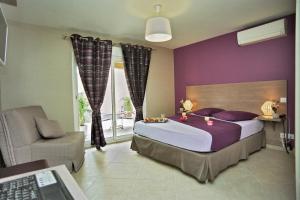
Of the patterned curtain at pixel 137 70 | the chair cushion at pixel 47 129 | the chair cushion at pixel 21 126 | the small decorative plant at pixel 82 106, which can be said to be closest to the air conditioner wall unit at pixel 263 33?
the patterned curtain at pixel 137 70

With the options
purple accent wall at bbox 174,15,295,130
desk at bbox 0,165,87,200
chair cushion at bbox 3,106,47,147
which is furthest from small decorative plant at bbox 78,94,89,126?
desk at bbox 0,165,87,200

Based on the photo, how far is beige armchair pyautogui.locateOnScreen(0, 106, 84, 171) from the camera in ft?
7.54

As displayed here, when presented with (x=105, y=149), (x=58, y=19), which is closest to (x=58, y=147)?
(x=105, y=149)

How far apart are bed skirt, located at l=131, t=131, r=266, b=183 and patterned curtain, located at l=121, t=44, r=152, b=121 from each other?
3.95 ft

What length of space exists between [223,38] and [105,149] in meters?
3.52

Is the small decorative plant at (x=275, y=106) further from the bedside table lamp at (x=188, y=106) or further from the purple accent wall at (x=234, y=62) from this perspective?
the bedside table lamp at (x=188, y=106)

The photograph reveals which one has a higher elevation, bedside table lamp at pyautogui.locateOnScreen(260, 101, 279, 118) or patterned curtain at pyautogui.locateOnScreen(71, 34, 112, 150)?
patterned curtain at pyautogui.locateOnScreen(71, 34, 112, 150)

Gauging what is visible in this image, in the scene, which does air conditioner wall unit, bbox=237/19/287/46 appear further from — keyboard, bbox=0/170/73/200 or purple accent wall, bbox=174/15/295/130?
keyboard, bbox=0/170/73/200

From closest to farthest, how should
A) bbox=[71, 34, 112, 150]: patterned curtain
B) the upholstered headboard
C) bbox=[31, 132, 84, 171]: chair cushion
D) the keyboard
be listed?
the keyboard < bbox=[31, 132, 84, 171]: chair cushion < the upholstered headboard < bbox=[71, 34, 112, 150]: patterned curtain

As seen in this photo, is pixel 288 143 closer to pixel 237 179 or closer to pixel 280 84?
pixel 280 84

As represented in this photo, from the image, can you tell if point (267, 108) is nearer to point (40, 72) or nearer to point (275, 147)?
point (275, 147)

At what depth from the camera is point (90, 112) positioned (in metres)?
3.98

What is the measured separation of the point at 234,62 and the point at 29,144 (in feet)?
13.2

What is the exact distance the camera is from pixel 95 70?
3.80 meters
